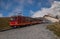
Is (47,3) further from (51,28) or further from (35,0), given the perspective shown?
(51,28)

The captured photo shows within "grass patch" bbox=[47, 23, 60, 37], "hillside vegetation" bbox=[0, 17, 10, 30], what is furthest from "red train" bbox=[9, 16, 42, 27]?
"grass patch" bbox=[47, 23, 60, 37]

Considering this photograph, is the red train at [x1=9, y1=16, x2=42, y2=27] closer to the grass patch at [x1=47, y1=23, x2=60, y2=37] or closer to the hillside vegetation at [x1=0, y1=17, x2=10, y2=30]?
the hillside vegetation at [x1=0, y1=17, x2=10, y2=30]

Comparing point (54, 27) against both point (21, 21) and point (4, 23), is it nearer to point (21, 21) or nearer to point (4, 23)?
point (21, 21)

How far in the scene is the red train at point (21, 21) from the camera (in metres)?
3.41

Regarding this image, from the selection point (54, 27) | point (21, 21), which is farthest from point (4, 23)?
point (54, 27)

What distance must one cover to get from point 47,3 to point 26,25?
688mm

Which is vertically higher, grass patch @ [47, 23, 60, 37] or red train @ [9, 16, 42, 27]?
red train @ [9, 16, 42, 27]

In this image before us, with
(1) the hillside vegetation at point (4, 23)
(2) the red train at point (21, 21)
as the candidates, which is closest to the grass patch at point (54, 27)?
(2) the red train at point (21, 21)

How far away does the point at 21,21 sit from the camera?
11.8ft

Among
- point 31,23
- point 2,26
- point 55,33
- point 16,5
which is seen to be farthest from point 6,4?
point 55,33

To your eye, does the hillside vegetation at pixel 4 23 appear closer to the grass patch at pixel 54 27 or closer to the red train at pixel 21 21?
the red train at pixel 21 21

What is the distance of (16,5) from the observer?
3.33 metres

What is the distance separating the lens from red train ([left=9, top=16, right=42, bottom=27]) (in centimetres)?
341

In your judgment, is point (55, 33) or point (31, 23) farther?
point (31, 23)
